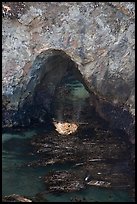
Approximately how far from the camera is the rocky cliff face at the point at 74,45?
21.0 m

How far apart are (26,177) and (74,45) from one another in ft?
20.8

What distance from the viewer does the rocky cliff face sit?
21047 millimetres

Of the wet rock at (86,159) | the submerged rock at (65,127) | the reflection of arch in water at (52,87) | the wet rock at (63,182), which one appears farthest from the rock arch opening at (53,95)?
the wet rock at (63,182)

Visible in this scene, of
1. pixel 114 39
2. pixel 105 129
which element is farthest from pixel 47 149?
pixel 114 39

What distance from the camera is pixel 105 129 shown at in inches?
865

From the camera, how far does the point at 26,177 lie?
60.3 feet

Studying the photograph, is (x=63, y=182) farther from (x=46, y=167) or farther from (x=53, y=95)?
(x=53, y=95)

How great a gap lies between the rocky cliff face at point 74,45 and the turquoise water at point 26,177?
1.31 metres

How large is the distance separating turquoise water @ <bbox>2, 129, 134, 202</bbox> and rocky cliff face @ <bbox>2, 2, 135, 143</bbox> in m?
1.31

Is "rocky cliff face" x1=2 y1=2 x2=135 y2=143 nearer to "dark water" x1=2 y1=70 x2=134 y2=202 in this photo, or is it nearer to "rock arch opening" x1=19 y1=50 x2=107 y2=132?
"rock arch opening" x1=19 y1=50 x2=107 y2=132

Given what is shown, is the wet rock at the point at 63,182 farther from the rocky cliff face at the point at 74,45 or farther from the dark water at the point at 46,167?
the rocky cliff face at the point at 74,45

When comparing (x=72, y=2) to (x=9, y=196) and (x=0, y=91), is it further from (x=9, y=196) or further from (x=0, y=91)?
(x=9, y=196)

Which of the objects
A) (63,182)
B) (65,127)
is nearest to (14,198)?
(63,182)

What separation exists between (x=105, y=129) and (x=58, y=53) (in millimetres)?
3931
